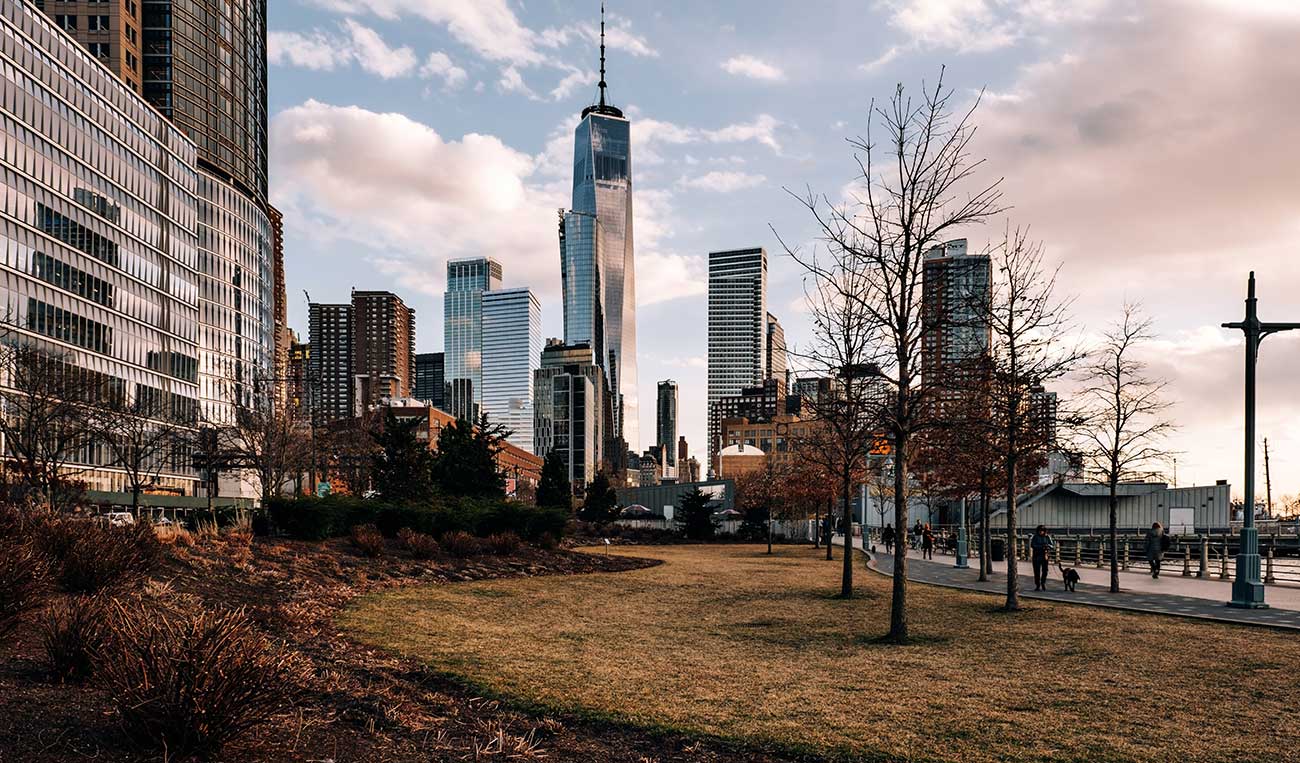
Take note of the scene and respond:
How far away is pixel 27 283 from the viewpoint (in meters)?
66.9

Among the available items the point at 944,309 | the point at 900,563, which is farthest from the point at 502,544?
the point at 944,309

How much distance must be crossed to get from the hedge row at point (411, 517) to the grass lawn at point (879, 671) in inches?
297

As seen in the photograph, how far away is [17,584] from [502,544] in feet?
68.1

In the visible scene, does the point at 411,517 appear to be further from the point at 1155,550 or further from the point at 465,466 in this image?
the point at 1155,550

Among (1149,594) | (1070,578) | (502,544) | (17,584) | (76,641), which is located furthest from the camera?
(502,544)

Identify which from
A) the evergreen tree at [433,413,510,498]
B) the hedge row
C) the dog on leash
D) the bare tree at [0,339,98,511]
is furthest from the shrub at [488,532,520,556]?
the evergreen tree at [433,413,510,498]

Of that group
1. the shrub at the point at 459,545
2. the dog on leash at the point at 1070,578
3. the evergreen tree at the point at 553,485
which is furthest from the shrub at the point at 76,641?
the evergreen tree at the point at 553,485

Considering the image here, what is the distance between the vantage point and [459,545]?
27375 millimetres

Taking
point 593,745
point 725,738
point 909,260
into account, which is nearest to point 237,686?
point 593,745

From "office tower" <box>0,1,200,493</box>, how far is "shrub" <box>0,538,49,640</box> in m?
54.5

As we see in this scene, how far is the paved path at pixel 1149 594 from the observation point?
1745 cm

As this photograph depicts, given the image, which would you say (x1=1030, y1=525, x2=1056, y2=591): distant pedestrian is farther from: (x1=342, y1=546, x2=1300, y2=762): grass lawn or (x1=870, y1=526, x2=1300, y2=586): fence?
(x1=870, y1=526, x2=1300, y2=586): fence

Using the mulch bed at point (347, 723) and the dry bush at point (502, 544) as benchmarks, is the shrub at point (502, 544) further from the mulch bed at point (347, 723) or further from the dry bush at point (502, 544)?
the mulch bed at point (347, 723)

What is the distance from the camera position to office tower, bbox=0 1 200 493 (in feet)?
217
